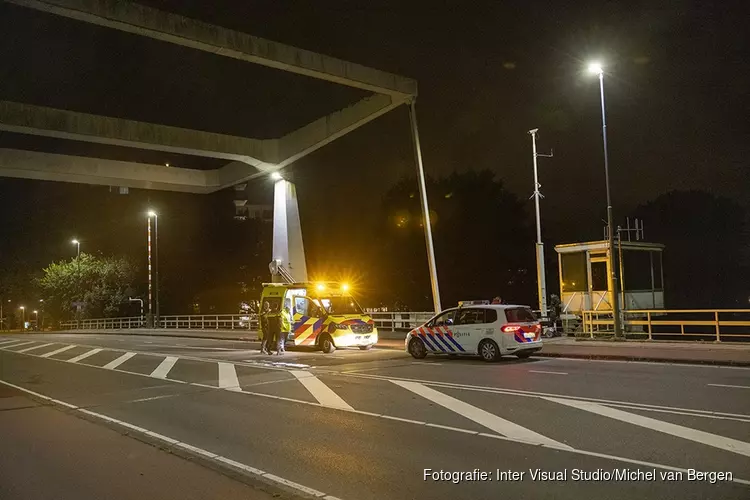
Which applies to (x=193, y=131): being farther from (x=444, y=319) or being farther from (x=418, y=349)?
(x=444, y=319)

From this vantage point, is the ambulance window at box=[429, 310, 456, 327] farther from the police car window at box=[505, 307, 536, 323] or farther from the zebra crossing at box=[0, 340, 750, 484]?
the zebra crossing at box=[0, 340, 750, 484]

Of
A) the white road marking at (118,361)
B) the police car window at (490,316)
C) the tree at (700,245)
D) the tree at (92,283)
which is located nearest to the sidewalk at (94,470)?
the white road marking at (118,361)

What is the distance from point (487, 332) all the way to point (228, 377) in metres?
6.96

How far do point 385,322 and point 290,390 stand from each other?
1790cm

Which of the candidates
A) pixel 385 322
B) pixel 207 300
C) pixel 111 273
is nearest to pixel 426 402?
pixel 385 322

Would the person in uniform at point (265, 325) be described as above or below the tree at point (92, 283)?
below

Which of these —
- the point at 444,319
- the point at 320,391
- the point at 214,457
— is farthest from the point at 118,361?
the point at 214,457

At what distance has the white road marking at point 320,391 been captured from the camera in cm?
1129

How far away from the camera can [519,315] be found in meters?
17.2

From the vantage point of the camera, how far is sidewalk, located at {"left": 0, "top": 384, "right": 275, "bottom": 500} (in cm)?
634

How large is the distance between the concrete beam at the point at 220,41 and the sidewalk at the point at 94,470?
1587 cm

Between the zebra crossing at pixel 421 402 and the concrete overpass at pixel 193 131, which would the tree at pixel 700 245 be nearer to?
the concrete overpass at pixel 193 131

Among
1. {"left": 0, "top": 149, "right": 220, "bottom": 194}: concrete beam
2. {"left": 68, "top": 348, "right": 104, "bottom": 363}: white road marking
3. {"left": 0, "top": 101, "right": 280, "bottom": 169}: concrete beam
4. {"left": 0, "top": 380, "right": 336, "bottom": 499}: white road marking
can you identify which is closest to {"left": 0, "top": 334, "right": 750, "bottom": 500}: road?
{"left": 0, "top": 380, "right": 336, "bottom": 499}: white road marking

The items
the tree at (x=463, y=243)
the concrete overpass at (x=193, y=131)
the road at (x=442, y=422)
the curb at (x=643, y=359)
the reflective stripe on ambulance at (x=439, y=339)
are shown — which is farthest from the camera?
the tree at (x=463, y=243)
